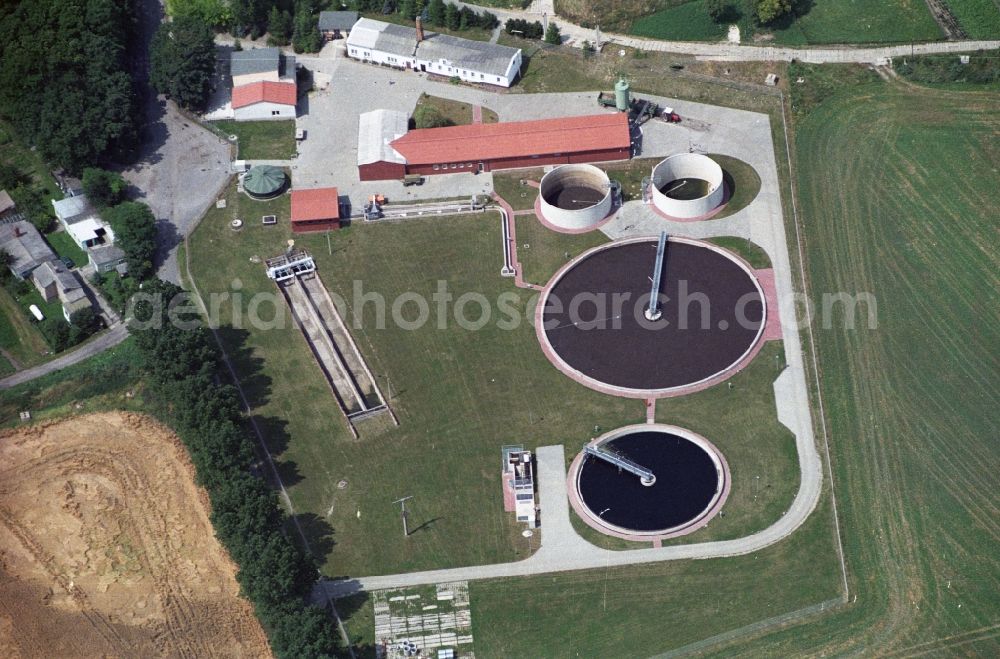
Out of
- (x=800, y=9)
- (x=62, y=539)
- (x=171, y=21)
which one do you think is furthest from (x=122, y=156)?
(x=800, y=9)

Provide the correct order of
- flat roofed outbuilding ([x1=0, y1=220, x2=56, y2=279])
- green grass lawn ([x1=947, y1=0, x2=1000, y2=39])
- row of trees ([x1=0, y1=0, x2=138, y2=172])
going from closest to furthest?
flat roofed outbuilding ([x1=0, y1=220, x2=56, y2=279])
row of trees ([x1=0, y1=0, x2=138, y2=172])
green grass lawn ([x1=947, y1=0, x2=1000, y2=39])

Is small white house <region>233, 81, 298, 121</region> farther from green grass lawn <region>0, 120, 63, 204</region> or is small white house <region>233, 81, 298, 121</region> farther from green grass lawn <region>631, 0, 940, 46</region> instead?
green grass lawn <region>631, 0, 940, 46</region>

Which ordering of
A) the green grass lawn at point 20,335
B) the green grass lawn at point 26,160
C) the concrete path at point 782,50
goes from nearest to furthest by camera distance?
the green grass lawn at point 20,335
the green grass lawn at point 26,160
the concrete path at point 782,50

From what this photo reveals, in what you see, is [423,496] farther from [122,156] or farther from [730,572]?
[122,156]

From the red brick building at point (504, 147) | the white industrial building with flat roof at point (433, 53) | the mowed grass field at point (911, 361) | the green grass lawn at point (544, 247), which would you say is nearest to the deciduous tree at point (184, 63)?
the white industrial building with flat roof at point (433, 53)

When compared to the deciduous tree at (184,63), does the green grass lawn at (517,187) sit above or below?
below

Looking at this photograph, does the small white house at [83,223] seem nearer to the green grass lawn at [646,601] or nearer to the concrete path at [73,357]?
the concrete path at [73,357]

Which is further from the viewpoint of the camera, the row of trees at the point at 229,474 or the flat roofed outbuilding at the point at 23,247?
the flat roofed outbuilding at the point at 23,247

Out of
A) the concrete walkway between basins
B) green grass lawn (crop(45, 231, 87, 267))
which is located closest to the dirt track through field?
the concrete walkway between basins
